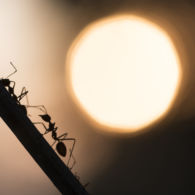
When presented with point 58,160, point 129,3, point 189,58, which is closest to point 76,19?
point 129,3

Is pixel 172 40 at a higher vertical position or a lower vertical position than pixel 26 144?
higher

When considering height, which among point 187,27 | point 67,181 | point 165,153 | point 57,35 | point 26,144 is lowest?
point 165,153

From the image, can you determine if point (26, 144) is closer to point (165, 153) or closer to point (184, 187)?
point (184, 187)

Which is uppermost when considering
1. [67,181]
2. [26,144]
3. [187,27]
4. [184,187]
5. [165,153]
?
[187,27]

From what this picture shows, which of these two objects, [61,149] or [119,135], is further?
[119,135]

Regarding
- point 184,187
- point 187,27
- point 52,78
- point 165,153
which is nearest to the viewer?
point 52,78

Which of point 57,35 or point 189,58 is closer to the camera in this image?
point 57,35

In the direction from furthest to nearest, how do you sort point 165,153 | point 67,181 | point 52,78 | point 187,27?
point 165,153, point 187,27, point 52,78, point 67,181

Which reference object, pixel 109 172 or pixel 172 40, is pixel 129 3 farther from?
pixel 109 172

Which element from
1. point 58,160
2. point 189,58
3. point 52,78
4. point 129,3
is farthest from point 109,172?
point 58,160
